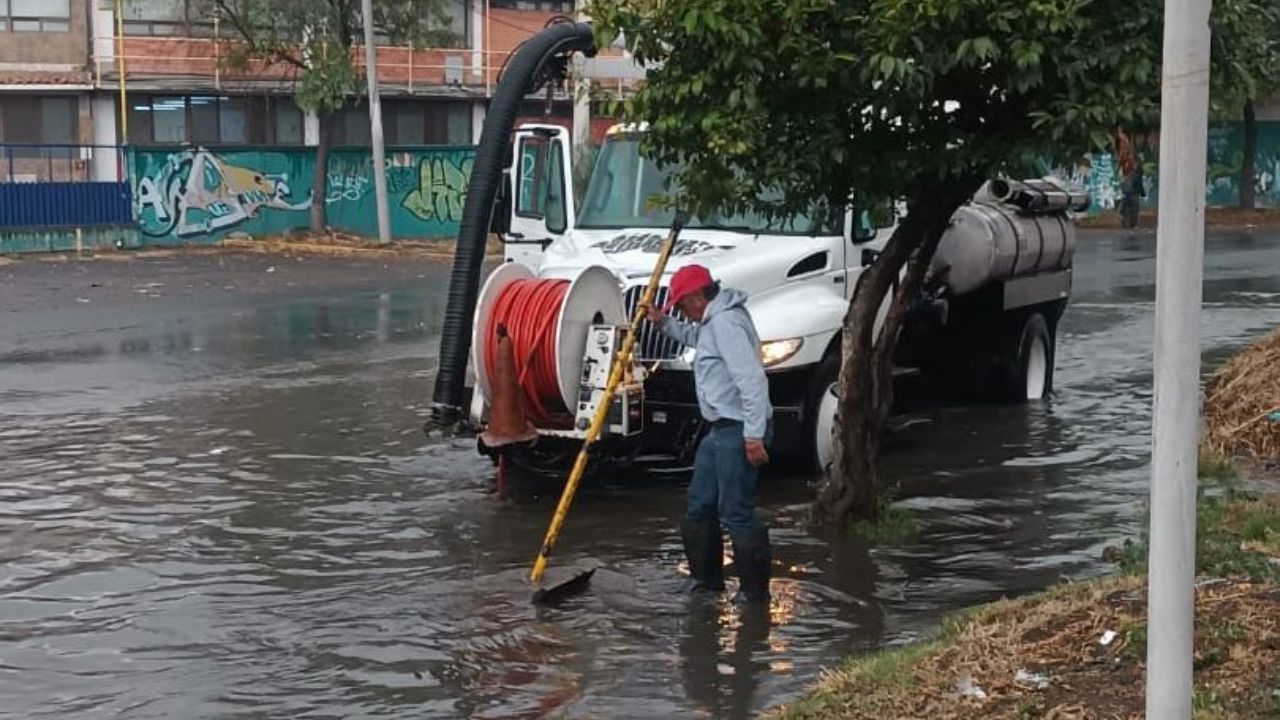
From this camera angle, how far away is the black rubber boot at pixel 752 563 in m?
8.45

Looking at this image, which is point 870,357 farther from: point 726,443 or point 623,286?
point 623,286

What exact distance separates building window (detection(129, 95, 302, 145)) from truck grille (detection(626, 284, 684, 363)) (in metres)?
34.8

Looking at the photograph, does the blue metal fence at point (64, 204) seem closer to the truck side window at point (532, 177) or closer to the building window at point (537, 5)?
the building window at point (537, 5)

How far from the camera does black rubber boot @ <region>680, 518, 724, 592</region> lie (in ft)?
28.5

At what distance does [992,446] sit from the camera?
43.6 ft

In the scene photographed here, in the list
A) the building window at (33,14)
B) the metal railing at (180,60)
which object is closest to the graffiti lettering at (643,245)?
the metal railing at (180,60)

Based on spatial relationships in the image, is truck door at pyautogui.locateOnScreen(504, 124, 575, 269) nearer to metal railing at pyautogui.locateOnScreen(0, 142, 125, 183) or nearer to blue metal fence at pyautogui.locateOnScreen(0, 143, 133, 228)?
blue metal fence at pyautogui.locateOnScreen(0, 143, 133, 228)

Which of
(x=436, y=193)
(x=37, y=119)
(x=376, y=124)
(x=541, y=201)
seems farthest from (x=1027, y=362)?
(x=37, y=119)

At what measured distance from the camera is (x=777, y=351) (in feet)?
36.1

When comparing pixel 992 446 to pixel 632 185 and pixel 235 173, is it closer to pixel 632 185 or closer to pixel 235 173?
pixel 632 185

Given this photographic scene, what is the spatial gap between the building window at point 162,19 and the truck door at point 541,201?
108ft

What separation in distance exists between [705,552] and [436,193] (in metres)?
32.1

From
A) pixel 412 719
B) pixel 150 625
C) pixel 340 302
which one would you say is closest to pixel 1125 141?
pixel 412 719

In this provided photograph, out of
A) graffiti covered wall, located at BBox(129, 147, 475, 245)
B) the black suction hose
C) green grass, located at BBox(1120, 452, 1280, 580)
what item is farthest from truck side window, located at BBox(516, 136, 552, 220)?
graffiti covered wall, located at BBox(129, 147, 475, 245)
